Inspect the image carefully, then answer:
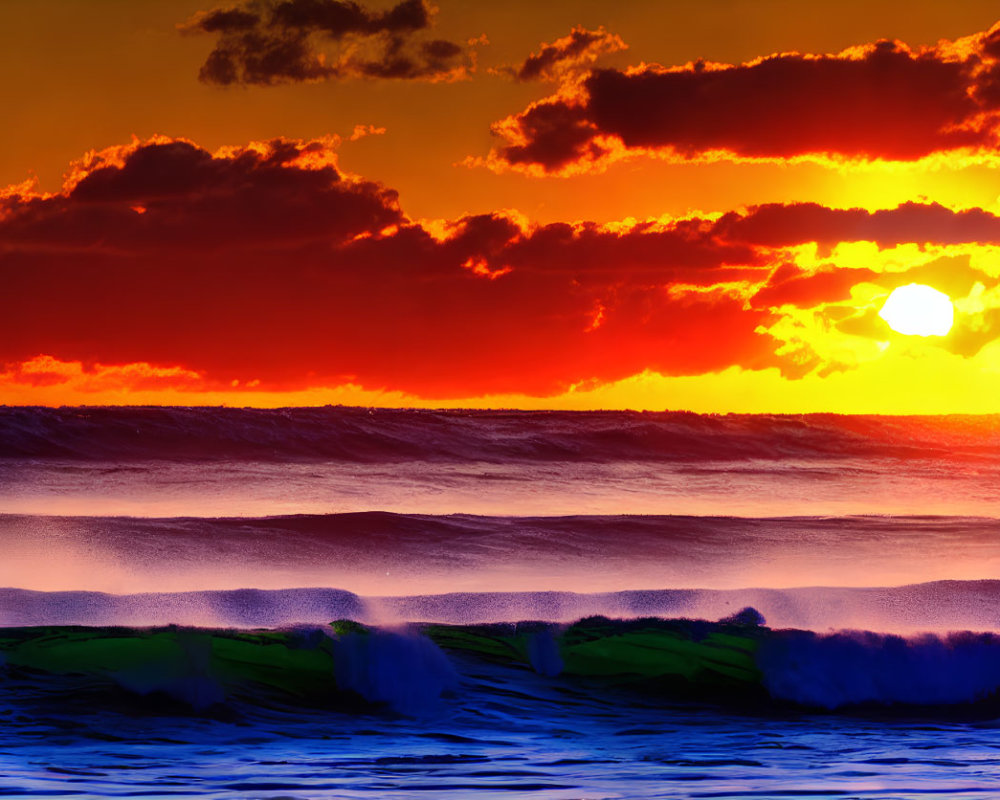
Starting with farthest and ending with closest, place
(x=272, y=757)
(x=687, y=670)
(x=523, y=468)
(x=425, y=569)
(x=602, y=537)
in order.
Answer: (x=523, y=468)
(x=602, y=537)
(x=425, y=569)
(x=687, y=670)
(x=272, y=757)

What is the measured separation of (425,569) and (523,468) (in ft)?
46.7

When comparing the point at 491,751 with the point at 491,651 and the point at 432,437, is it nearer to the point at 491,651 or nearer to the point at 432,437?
the point at 491,651

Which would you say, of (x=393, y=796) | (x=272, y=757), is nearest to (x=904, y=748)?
(x=393, y=796)

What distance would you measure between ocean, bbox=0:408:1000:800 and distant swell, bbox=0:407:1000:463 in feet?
Answer: 29.3

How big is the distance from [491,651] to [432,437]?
22093mm

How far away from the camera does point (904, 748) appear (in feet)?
19.1

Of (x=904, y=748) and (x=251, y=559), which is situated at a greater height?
(x=251, y=559)

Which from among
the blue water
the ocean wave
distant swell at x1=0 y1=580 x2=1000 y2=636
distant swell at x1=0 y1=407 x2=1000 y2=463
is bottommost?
the blue water

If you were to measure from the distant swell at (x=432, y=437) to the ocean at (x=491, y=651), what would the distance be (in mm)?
8918

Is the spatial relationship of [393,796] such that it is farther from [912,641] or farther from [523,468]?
[523,468]

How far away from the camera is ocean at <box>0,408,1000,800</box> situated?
5238 millimetres

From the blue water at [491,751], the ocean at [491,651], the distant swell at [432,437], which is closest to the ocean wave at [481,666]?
the ocean at [491,651]

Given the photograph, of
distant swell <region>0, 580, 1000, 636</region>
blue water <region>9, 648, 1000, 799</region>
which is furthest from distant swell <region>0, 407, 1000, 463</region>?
blue water <region>9, 648, 1000, 799</region>

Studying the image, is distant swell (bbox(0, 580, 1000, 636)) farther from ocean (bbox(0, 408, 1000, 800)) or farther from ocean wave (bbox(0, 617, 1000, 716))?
ocean wave (bbox(0, 617, 1000, 716))
